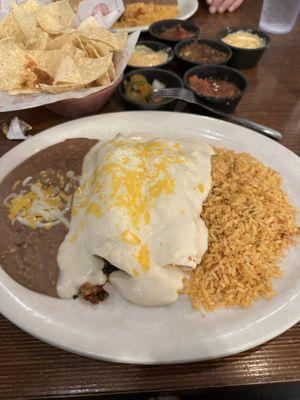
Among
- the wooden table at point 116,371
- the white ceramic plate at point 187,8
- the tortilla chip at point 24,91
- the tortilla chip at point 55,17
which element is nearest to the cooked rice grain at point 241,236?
the wooden table at point 116,371

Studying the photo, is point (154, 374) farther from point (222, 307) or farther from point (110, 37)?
point (110, 37)

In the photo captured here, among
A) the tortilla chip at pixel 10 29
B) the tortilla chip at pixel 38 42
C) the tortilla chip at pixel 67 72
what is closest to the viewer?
the tortilla chip at pixel 67 72

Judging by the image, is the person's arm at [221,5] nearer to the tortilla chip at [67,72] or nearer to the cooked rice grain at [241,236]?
the tortilla chip at [67,72]

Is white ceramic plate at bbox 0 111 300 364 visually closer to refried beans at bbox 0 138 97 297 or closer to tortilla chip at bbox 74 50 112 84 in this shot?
refried beans at bbox 0 138 97 297

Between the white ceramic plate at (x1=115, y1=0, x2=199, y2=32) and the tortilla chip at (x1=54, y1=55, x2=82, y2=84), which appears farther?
the white ceramic plate at (x1=115, y1=0, x2=199, y2=32)

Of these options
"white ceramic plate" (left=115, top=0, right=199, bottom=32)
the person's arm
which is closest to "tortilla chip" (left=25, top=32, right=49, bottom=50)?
"white ceramic plate" (left=115, top=0, right=199, bottom=32)

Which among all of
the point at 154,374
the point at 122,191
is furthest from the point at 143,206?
the point at 154,374
